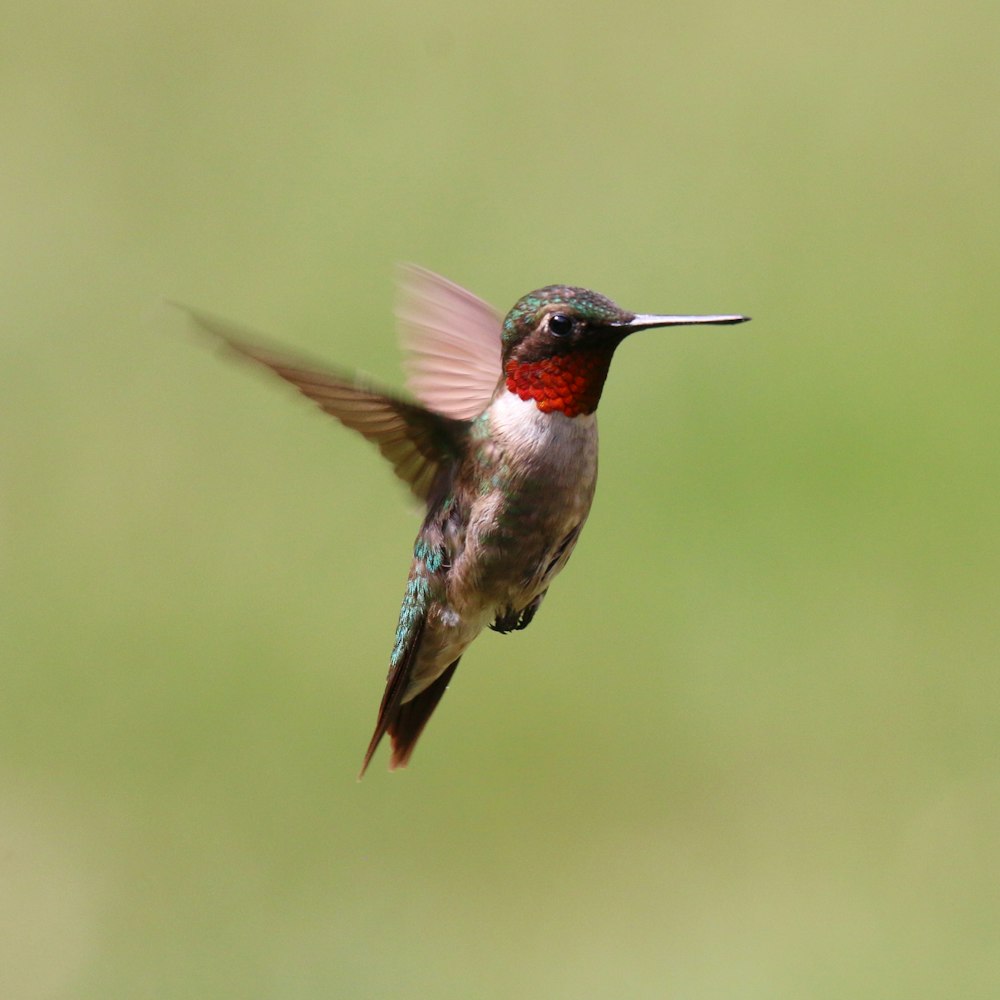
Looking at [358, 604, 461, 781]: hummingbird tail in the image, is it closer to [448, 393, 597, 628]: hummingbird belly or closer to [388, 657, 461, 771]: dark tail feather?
[388, 657, 461, 771]: dark tail feather

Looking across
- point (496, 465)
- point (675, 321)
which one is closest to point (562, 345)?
point (496, 465)

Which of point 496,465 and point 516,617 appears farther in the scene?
point 516,617

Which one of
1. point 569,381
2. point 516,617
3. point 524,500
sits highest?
point 569,381

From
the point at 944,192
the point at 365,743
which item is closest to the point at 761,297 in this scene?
A: the point at 944,192

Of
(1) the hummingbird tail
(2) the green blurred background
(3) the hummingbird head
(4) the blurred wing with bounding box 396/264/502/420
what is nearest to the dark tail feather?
(1) the hummingbird tail

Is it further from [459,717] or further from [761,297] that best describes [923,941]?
[761,297]

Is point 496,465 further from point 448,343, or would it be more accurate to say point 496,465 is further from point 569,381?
point 448,343

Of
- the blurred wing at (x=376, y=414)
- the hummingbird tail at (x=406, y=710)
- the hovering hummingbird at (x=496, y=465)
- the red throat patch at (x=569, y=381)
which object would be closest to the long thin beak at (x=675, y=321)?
the hovering hummingbird at (x=496, y=465)
